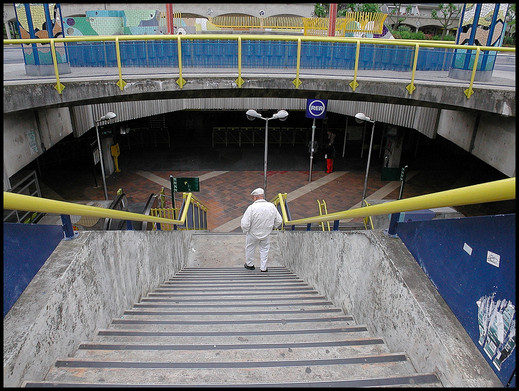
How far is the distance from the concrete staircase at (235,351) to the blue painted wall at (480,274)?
1.35 ft


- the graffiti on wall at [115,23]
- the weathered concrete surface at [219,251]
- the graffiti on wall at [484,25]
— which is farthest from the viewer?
the graffiti on wall at [115,23]

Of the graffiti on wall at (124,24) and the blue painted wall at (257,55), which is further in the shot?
the graffiti on wall at (124,24)

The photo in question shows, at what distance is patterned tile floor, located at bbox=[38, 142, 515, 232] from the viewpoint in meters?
14.9

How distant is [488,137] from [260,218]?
752 cm

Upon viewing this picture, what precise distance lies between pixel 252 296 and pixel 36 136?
8.45 m

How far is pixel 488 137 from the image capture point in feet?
32.3

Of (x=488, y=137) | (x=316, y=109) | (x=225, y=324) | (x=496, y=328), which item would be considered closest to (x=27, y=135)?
(x=225, y=324)

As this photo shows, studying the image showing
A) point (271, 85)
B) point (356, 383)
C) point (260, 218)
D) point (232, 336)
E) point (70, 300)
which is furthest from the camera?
point (271, 85)

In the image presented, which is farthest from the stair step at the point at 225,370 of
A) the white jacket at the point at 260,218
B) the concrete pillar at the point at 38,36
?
the concrete pillar at the point at 38,36

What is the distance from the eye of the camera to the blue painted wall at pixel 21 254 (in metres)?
2.33

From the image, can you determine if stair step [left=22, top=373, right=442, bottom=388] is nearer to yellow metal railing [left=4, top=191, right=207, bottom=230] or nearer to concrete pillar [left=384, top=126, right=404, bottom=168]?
yellow metal railing [left=4, top=191, right=207, bottom=230]

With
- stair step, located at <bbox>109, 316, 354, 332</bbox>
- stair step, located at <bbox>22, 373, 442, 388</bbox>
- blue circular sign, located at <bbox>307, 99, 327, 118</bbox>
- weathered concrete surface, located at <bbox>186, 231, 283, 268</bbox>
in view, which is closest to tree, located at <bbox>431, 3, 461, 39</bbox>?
blue circular sign, located at <bbox>307, 99, 327, 118</bbox>

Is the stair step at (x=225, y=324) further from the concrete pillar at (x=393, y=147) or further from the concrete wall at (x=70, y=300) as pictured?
the concrete pillar at (x=393, y=147)

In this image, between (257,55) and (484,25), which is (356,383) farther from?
(484,25)
